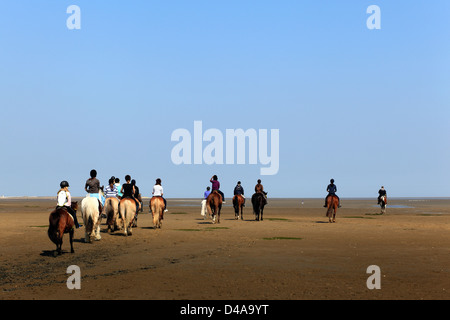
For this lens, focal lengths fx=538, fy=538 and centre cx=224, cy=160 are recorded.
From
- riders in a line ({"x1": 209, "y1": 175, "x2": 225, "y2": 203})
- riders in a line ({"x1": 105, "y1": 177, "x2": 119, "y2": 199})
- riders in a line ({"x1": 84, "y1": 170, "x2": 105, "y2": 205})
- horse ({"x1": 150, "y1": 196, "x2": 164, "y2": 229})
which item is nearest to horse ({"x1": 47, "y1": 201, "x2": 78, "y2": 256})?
riders in a line ({"x1": 84, "y1": 170, "x2": 105, "y2": 205})

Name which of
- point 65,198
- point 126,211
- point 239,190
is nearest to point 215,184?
point 239,190

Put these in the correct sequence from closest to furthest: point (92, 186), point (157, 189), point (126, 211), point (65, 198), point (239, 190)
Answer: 1. point (65, 198)
2. point (92, 186)
3. point (126, 211)
4. point (157, 189)
5. point (239, 190)

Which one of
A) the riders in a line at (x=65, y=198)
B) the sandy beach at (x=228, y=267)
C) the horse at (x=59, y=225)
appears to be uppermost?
the riders in a line at (x=65, y=198)

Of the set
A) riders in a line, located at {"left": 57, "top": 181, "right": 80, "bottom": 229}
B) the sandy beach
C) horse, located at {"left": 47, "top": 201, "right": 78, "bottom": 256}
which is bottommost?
the sandy beach

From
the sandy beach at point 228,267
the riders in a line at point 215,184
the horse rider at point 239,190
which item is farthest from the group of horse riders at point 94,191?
the horse rider at point 239,190

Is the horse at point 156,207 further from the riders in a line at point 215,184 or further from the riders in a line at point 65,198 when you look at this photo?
the riders in a line at point 65,198

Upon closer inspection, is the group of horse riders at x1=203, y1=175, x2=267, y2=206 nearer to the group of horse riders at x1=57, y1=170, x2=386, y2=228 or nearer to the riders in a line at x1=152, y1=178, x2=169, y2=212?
the group of horse riders at x1=57, y1=170, x2=386, y2=228

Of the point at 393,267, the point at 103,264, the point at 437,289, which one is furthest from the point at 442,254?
the point at 103,264

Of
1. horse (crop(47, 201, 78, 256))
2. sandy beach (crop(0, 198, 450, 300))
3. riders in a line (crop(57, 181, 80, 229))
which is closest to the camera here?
sandy beach (crop(0, 198, 450, 300))

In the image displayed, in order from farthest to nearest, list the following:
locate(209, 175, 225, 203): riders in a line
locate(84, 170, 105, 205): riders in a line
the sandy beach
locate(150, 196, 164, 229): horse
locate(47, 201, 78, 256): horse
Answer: locate(209, 175, 225, 203): riders in a line
locate(150, 196, 164, 229): horse
locate(84, 170, 105, 205): riders in a line
locate(47, 201, 78, 256): horse
the sandy beach

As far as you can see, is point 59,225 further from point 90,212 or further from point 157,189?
point 157,189

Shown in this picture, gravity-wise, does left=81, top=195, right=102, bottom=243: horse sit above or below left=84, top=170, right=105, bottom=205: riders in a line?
below

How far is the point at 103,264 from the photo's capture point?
13906mm
